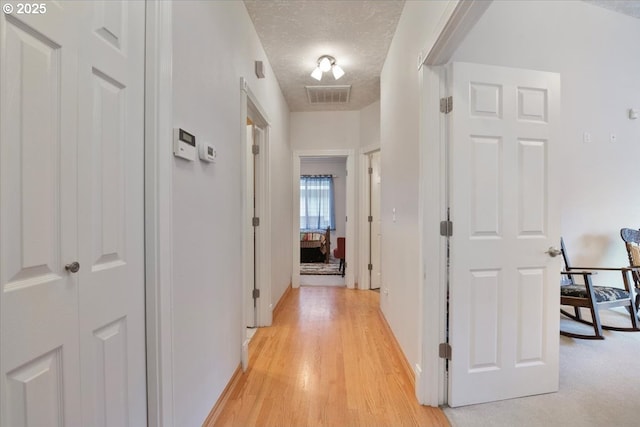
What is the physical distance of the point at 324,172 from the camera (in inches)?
300

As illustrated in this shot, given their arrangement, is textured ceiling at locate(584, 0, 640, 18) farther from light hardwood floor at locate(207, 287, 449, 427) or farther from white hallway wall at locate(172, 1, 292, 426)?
light hardwood floor at locate(207, 287, 449, 427)

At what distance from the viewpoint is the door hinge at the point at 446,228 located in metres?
1.65

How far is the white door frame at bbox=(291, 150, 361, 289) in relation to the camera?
166 inches

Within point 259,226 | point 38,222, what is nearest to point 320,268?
point 259,226

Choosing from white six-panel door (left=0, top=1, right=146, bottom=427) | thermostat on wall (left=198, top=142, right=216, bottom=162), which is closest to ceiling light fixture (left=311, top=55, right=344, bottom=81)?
thermostat on wall (left=198, top=142, right=216, bottom=162)

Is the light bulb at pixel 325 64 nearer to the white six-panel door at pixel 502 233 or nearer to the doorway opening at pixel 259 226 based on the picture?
the doorway opening at pixel 259 226

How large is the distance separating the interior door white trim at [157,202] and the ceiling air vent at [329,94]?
257 centimetres

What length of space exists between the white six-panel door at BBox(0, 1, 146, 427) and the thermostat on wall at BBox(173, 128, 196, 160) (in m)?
0.14

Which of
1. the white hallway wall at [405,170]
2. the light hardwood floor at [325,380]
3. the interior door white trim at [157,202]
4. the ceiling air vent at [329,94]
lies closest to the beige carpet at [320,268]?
the light hardwood floor at [325,380]

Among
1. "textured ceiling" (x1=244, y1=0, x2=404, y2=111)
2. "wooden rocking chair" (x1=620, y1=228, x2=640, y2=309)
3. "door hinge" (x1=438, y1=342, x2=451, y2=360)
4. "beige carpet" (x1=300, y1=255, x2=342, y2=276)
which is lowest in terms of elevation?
"beige carpet" (x1=300, y1=255, x2=342, y2=276)

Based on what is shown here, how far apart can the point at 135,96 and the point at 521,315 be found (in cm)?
229

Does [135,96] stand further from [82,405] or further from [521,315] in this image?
[521,315]

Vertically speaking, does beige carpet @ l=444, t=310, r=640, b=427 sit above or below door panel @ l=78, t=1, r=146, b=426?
below

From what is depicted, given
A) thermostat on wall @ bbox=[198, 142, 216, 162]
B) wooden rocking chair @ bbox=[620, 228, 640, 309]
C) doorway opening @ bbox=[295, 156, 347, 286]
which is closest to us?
thermostat on wall @ bbox=[198, 142, 216, 162]
